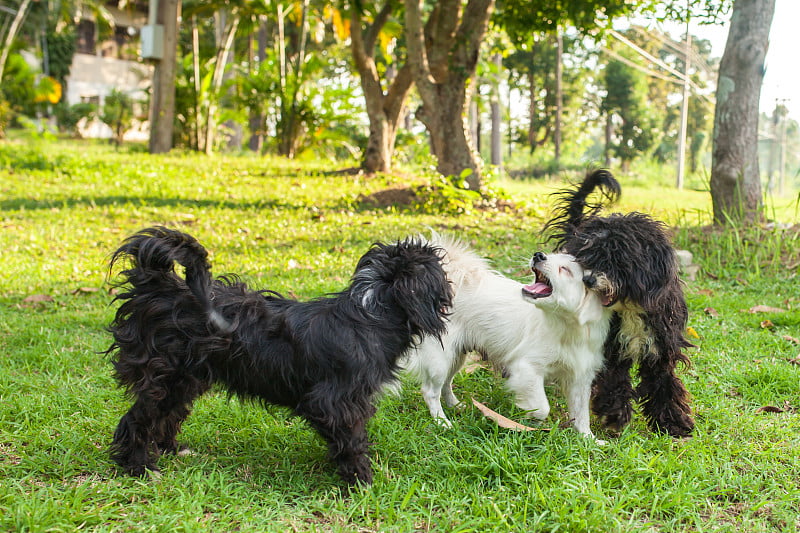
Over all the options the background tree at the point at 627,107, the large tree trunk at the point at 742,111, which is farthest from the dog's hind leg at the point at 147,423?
the background tree at the point at 627,107

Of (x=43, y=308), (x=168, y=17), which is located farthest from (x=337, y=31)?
(x=43, y=308)

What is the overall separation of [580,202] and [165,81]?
1288 cm

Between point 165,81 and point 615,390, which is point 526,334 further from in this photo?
point 165,81

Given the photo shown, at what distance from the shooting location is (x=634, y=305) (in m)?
3.37

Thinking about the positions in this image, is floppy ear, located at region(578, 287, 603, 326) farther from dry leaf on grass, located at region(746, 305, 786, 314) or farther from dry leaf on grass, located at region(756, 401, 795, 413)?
dry leaf on grass, located at region(746, 305, 786, 314)

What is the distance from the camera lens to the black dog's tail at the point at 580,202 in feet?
13.1

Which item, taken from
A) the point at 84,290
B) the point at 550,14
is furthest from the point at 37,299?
the point at 550,14

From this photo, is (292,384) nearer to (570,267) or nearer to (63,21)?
(570,267)

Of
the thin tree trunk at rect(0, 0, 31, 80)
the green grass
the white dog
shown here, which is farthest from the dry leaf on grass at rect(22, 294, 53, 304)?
the thin tree trunk at rect(0, 0, 31, 80)

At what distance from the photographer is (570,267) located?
11.0 feet

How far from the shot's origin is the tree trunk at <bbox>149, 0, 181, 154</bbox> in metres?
14.8

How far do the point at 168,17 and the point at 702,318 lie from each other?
1324 cm

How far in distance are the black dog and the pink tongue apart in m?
0.22

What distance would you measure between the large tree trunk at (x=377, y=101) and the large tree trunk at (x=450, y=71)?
6.05 feet
